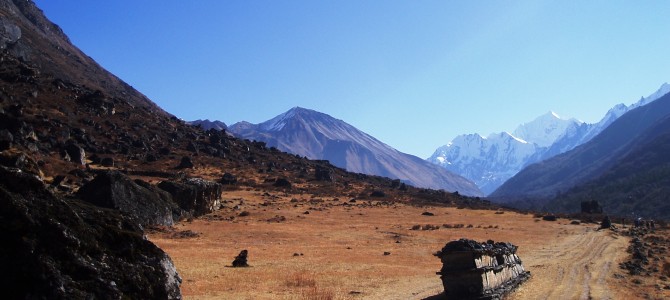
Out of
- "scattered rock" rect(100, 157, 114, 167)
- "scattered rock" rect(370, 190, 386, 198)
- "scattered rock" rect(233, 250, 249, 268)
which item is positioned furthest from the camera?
"scattered rock" rect(370, 190, 386, 198)

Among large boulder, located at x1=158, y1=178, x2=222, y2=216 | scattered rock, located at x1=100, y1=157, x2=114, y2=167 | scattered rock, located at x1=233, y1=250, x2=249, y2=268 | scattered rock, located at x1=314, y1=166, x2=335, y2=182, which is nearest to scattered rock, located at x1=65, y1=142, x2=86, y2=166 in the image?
scattered rock, located at x1=100, y1=157, x2=114, y2=167

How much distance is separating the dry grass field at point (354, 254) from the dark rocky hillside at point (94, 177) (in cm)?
540

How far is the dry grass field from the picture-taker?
19422mm

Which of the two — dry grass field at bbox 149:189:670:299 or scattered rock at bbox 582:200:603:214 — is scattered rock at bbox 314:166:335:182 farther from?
scattered rock at bbox 582:200:603:214

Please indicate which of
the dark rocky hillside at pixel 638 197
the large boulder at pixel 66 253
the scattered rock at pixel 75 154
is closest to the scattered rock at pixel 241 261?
the large boulder at pixel 66 253

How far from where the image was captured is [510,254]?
22828mm

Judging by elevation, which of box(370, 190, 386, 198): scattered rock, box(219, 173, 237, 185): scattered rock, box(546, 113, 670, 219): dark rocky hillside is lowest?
box(546, 113, 670, 219): dark rocky hillside

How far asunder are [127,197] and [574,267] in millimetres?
27647

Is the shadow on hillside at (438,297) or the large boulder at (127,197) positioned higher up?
the large boulder at (127,197)

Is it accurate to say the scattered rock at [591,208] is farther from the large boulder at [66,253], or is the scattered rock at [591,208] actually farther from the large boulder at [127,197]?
the large boulder at [66,253]

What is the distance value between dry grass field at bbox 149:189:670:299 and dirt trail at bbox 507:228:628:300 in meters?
0.05

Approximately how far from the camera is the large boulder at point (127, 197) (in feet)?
103

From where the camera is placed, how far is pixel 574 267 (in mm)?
27500

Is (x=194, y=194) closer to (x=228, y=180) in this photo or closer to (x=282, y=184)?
(x=228, y=180)
